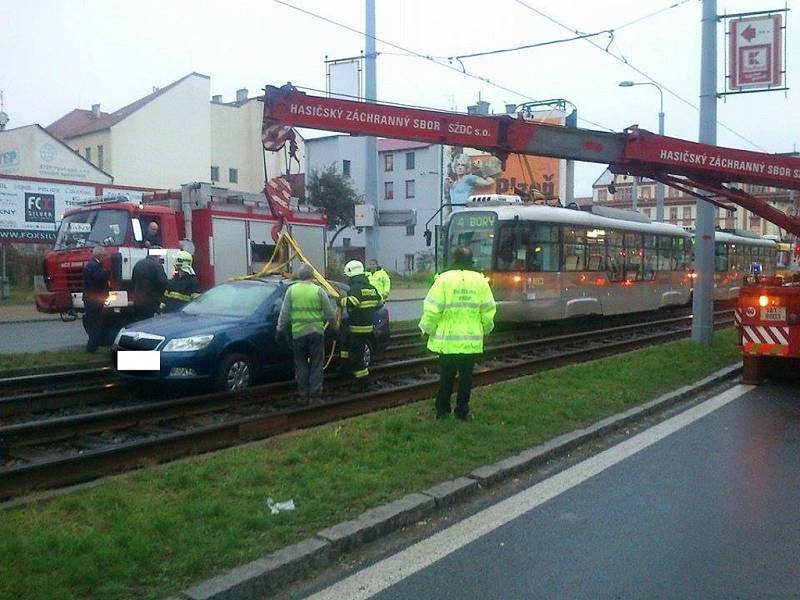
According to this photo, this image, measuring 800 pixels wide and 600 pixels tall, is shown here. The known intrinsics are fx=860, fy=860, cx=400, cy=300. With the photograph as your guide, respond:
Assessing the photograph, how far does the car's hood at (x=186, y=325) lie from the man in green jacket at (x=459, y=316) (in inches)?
120

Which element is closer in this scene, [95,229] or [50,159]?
[95,229]

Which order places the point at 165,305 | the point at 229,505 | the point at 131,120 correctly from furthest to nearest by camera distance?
the point at 131,120
the point at 165,305
the point at 229,505

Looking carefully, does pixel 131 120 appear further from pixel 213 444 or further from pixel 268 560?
pixel 268 560

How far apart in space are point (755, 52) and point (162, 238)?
37.9 feet

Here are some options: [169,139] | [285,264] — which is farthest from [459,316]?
[169,139]

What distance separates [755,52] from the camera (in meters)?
15.4

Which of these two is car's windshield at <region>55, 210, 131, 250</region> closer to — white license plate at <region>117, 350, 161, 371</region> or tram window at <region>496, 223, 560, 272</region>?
white license plate at <region>117, 350, 161, 371</region>

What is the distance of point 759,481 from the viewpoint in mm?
7355

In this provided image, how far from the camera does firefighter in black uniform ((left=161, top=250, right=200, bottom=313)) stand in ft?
43.6

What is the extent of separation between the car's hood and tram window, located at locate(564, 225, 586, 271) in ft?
34.5

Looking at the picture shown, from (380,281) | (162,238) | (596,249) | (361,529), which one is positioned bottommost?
(361,529)

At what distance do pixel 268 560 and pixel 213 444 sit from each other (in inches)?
147

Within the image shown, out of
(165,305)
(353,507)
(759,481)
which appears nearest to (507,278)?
(165,305)

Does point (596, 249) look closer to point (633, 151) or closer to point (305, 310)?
point (633, 151)
